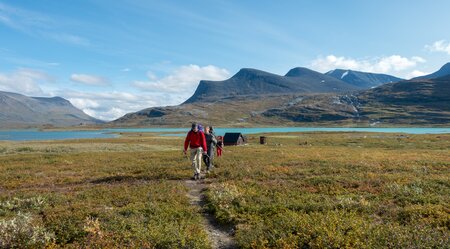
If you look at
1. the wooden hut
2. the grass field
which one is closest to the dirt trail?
the grass field

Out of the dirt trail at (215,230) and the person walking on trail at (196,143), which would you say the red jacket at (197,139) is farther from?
the dirt trail at (215,230)

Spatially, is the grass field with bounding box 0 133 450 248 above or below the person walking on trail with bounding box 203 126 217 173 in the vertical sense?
below

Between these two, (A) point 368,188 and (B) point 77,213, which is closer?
(B) point 77,213

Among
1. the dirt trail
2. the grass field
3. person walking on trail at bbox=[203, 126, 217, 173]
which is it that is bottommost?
the dirt trail

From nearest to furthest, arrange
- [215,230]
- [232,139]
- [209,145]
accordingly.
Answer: [215,230], [209,145], [232,139]

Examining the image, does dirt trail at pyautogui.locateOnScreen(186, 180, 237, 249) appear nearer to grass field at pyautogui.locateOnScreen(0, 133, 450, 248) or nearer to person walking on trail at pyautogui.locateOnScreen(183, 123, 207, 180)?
grass field at pyautogui.locateOnScreen(0, 133, 450, 248)

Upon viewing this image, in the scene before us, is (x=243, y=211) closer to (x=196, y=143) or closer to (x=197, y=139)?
(x=196, y=143)

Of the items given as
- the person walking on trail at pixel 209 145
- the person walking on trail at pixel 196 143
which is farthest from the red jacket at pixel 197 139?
the person walking on trail at pixel 209 145

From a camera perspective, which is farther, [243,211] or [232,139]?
[232,139]

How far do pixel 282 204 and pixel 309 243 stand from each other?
471 centimetres

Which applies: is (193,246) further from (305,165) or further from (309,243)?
(305,165)

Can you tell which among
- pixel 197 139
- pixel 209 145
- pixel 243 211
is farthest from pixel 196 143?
pixel 243 211

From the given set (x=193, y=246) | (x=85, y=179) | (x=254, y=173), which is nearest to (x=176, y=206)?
(x=193, y=246)

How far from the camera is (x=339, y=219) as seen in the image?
1059 centimetres
